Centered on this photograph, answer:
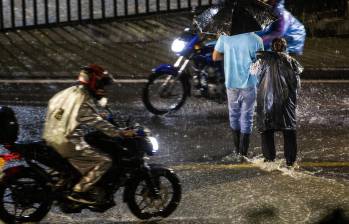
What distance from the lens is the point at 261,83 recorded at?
26.9 feet

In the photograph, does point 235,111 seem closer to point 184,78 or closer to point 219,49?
point 219,49

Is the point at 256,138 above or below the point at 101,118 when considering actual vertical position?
below

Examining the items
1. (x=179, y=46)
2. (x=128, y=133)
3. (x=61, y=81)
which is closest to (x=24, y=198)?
(x=128, y=133)

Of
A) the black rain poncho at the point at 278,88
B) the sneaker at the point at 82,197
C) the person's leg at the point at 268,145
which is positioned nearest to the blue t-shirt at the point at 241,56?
the black rain poncho at the point at 278,88

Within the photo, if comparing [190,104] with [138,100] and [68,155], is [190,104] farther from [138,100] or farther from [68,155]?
[68,155]

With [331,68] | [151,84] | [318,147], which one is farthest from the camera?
[331,68]

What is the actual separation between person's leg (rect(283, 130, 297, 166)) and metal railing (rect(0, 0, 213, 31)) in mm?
8725

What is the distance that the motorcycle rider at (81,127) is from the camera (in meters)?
6.18

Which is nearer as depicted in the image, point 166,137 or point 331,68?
point 166,137

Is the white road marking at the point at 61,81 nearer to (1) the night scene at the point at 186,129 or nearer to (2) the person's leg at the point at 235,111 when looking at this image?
(1) the night scene at the point at 186,129

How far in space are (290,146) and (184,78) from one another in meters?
2.92

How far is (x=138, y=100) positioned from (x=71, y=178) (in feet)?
17.3

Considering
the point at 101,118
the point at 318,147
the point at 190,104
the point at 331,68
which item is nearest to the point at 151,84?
the point at 190,104

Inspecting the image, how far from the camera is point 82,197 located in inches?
251
